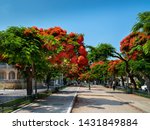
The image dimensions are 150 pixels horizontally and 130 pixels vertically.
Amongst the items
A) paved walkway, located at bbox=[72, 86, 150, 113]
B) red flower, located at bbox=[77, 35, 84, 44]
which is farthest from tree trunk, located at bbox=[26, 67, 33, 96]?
red flower, located at bbox=[77, 35, 84, 44]

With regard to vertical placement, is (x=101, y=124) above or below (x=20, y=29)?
below

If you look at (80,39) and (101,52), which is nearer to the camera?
(80,39)

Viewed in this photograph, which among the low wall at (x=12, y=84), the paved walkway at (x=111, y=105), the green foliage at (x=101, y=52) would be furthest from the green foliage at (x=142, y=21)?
the low wall at (x=12, y=84)

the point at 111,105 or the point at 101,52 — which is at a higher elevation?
the point at 101,52

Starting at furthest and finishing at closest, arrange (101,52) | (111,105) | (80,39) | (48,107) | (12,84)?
(12,84)
(101,52)
(80,39)
(111,105)
(48,107)

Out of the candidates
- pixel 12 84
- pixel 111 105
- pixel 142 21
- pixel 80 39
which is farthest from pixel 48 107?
pixel 12 84

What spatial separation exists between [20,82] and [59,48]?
1832 inches

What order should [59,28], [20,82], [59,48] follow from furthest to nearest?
[20,82] < [59,28] < [59,48]

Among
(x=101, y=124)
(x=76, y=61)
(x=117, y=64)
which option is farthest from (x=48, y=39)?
(x=117, y=64)

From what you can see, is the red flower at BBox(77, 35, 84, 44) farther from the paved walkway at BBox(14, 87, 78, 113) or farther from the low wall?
the low wall


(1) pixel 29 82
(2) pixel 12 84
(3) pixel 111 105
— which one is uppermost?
(2) pixel 12 84

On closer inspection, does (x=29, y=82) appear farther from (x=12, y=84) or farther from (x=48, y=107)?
(x=12, y=84)

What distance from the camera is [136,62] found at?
146ft

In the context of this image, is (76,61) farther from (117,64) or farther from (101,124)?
(101,124)
